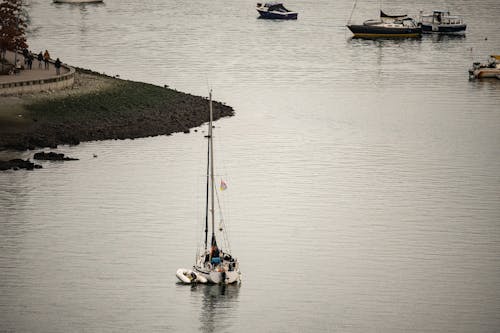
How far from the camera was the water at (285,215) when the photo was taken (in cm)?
5606

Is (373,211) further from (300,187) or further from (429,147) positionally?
(429,147)

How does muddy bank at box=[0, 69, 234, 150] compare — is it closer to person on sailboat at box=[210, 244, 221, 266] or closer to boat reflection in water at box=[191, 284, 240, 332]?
person on sailboat at box=[210, 244, 221, 266]

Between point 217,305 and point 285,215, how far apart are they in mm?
15947

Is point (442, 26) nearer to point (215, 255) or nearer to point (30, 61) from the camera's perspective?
point (30, 61)

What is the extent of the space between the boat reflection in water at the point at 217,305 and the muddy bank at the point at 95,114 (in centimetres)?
2753

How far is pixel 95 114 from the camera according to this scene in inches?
3442

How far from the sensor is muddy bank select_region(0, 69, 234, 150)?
8281 centimetres

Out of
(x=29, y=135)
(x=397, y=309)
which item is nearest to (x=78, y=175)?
(x=29, y=135)

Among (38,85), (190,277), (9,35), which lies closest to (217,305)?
(190,277)

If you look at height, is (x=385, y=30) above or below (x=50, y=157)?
above

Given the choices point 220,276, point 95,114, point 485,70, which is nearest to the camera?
point 220,276

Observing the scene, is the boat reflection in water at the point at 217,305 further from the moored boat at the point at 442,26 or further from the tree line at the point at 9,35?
the moored boat at the point at 442,26

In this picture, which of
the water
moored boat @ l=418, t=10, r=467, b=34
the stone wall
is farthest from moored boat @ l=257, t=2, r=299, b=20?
the stone wall

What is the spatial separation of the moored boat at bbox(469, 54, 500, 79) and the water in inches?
71.4
